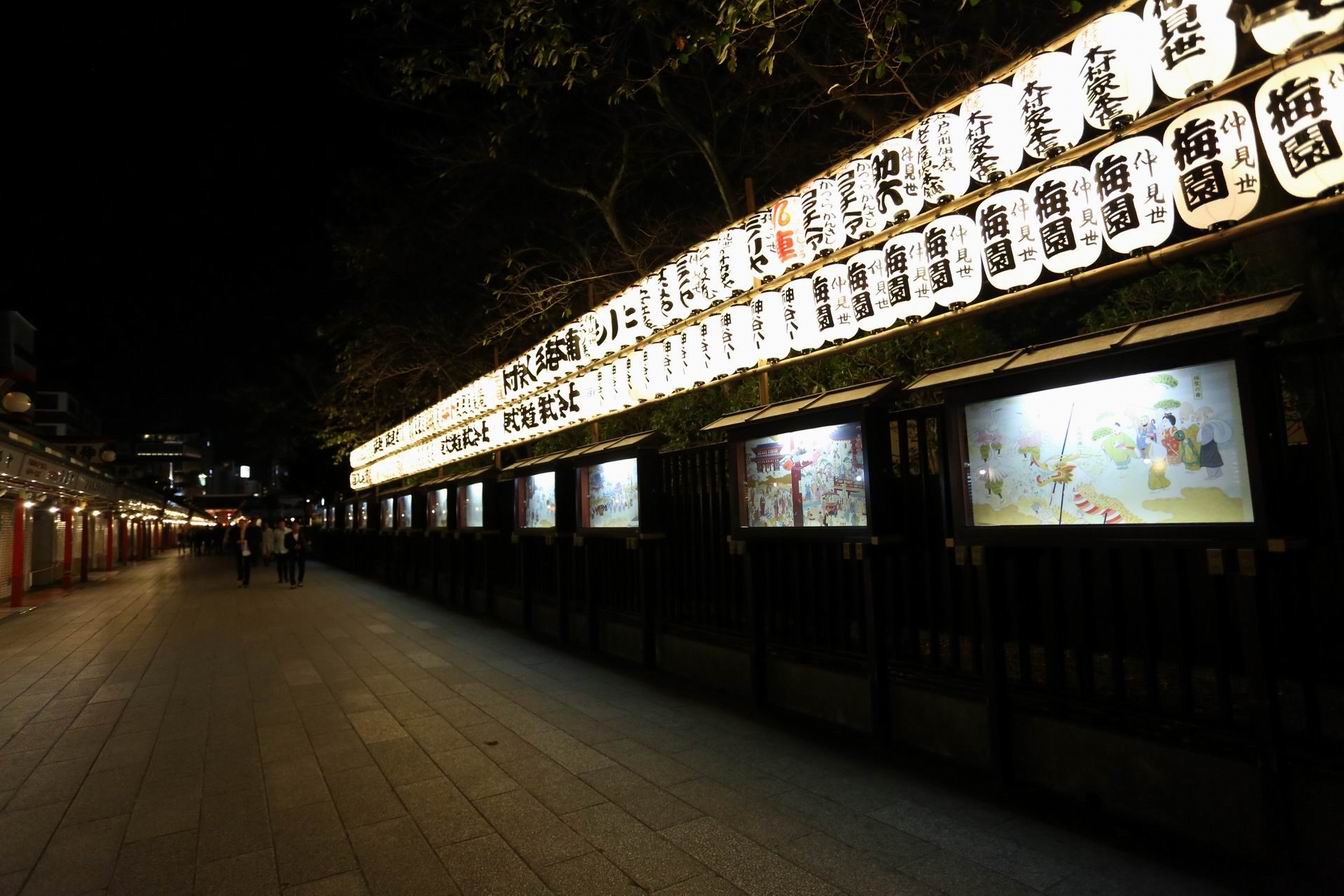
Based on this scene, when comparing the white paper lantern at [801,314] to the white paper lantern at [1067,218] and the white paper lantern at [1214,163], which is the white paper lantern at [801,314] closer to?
the white paper lantern at [1067,218]

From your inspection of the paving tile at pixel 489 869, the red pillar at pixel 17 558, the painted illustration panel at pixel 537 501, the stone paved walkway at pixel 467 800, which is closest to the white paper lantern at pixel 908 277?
the stone paved walkway at pixel 467 800

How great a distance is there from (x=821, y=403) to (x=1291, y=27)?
3.75 m

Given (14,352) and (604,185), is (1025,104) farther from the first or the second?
(14,352)

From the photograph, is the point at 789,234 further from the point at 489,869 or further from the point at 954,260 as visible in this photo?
the point at 489,869

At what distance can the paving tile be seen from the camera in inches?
154

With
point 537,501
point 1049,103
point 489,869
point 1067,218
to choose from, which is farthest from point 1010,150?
point 537,501

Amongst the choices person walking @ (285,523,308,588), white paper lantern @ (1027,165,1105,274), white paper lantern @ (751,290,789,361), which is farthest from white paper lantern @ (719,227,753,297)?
person walking @ (285,523,308,588)

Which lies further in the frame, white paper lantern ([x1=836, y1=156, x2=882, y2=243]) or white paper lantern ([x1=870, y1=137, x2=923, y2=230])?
white paper lantern ([x1=836, y1=156, x2=882, y2=243])

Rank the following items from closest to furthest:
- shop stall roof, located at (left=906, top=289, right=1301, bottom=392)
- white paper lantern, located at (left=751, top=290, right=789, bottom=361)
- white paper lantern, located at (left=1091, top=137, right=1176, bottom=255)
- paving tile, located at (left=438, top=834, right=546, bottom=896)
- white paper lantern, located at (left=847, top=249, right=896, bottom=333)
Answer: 1. shop stall roof, located at (left=906, top=289, right=1301, bottom=392)
2. paving tile, located at (left=438, top=834, right=546, bottom=896)
3. white paper lantern, located at (left=1091, top=137, right=1176, bottom=255)
4. white paper lantern, located at (left=847, top=249, right=896, bottom=333)
5. white paper lantern, located at (left=751, top=290, right=789, bottom=361)

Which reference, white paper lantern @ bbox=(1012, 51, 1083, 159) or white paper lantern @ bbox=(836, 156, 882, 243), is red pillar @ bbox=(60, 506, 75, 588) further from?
white paper lantern @ bbox=(1012, 51, 1083, 159)

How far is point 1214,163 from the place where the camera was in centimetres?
410

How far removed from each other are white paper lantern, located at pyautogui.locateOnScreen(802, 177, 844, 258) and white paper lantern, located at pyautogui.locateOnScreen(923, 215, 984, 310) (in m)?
1.05

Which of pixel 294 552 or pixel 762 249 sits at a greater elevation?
pixel 762 249

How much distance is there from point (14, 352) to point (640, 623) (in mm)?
59354
